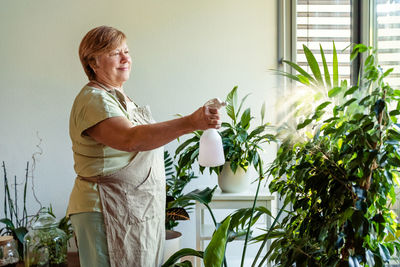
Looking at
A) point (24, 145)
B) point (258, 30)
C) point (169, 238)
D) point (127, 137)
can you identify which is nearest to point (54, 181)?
point (24, 145)

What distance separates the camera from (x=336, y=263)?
1510 mm

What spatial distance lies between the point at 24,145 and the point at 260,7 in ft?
6.34

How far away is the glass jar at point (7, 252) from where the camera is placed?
2.75 metres

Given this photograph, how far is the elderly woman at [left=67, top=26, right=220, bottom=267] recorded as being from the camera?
1.82m

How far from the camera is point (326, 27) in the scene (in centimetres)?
277

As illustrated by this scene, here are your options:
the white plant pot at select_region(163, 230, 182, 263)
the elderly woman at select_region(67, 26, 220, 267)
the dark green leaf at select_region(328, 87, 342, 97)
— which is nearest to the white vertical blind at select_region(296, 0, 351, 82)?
the dark green leaf at select_region(328, 87, 342, 97)

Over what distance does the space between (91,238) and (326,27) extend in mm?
1710

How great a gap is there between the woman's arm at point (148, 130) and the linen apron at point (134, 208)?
19 centimetres

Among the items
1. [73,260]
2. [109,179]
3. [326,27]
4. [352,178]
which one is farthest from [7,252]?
[326,27]

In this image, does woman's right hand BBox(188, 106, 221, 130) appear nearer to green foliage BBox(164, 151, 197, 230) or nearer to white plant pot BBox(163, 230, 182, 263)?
green foliage BBox(164, 151, 197, 230)

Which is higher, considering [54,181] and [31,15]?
[31,15]

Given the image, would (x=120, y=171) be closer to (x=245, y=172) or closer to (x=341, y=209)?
(x=341, y=209)

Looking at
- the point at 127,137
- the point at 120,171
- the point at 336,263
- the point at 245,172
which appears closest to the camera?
the point at 336,263

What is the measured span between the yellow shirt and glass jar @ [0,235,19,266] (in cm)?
108
